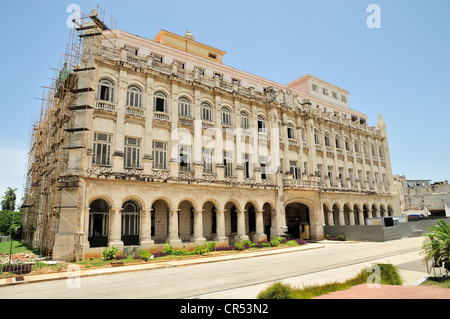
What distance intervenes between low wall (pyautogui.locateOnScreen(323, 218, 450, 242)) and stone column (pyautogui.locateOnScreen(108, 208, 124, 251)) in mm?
24724

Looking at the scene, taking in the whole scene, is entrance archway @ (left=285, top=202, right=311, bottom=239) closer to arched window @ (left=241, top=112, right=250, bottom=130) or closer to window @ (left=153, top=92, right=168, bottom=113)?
arched window @ (left=241, top=112, right=250, bottom=130)

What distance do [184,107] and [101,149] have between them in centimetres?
867

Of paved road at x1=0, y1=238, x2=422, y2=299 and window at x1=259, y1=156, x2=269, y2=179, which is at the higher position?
window at x1=259, y1=156, x2=269, y2=179

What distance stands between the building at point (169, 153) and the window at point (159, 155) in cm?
9

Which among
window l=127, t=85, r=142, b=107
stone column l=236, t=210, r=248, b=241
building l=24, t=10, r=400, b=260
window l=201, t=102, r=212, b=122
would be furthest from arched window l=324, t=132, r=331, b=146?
window l=127, t=85, r=142, b=107

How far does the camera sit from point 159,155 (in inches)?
982

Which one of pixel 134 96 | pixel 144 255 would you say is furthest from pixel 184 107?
pixel 144 255

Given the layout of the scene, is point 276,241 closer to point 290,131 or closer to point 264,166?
point 264,166

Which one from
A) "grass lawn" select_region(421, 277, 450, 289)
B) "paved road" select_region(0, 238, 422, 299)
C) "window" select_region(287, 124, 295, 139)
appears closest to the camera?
"grass lawn" select_region(421, 277, 450, 289)

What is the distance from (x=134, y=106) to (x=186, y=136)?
5236mm

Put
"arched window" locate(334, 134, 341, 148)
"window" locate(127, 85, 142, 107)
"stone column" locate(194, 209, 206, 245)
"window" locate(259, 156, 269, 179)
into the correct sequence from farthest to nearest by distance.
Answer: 1. "arched window" locate(334, 134, 341, 148)
2. "window" locate(259, 156, 269, 179)
3. "stone column" locate(194, 209, 206, 245)
4. "window" locate(127, 85, 142, 107)

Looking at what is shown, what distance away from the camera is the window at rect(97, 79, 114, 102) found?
2336 cm
